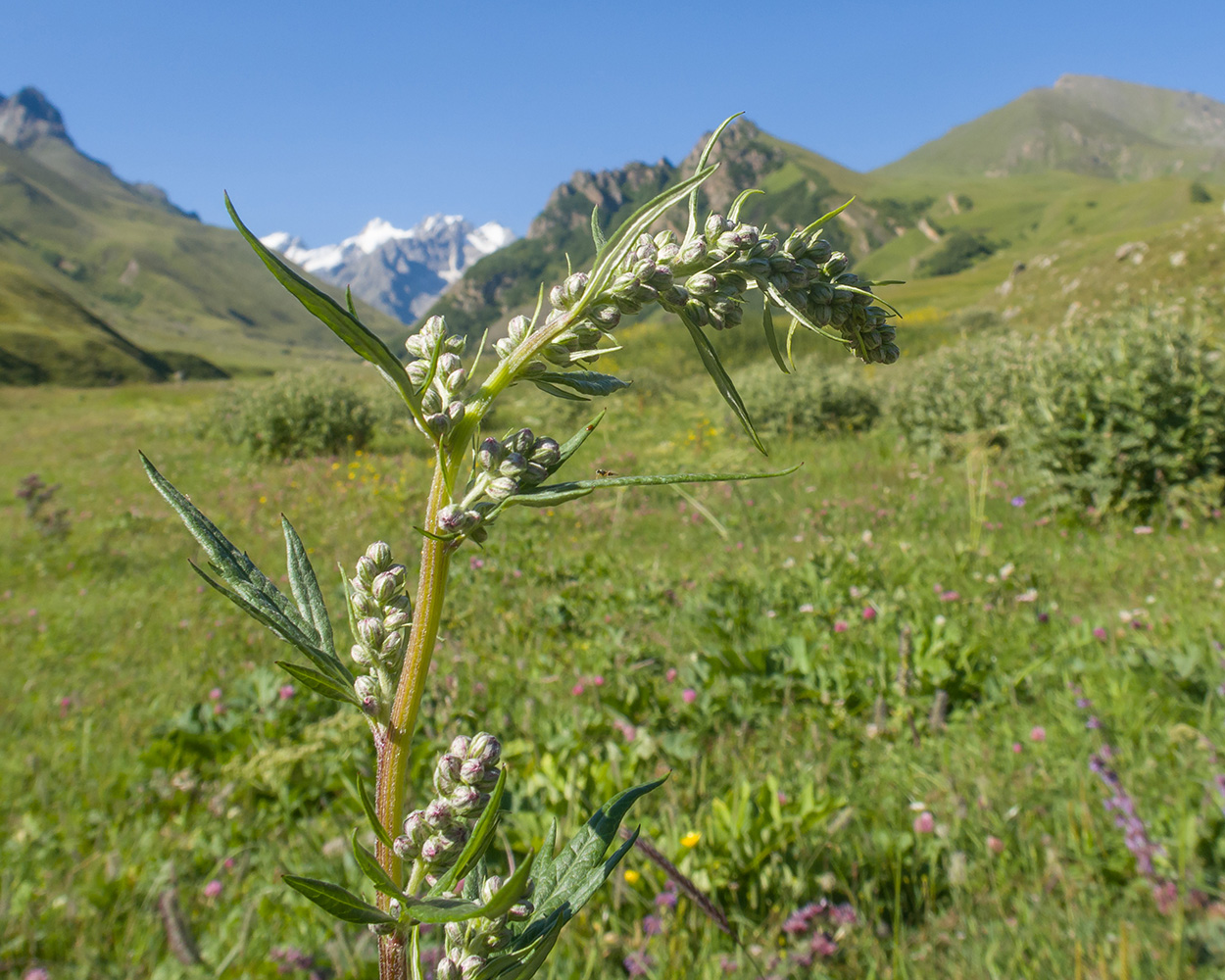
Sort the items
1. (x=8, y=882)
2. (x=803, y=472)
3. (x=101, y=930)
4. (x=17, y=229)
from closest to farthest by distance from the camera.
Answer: (x=101, y=930)
(x=8, y=882)
(x=803, y=472)
(x=17, y=229)

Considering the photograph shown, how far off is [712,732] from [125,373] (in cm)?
9782

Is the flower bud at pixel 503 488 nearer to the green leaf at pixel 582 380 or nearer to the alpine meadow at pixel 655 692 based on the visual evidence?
the alpine meadow at pixel 655 692

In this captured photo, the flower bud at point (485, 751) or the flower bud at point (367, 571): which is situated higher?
the flower bud at point (367, 571)

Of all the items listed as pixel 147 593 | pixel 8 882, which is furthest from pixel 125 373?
pixel 8 882

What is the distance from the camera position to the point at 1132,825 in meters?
2.66

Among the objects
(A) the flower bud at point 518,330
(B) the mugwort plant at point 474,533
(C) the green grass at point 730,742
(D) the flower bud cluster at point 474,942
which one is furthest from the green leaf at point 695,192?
(C) the green grass at point 730,742

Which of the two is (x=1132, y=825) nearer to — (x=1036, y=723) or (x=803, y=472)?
(x=1036, y=723)

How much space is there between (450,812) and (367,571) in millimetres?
300

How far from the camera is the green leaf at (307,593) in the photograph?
32.1 inches

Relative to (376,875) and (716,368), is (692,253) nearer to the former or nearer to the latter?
(716,368)

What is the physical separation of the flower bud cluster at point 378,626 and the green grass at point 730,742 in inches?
74.5

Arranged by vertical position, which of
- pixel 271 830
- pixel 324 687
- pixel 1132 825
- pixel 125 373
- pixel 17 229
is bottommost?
pixel 271 830

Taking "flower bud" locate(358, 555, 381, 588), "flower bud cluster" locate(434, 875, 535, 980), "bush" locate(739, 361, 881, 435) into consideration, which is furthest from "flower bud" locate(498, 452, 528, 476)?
"bush" locate(739, 361, 881, 435)

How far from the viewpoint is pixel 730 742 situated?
4.05m
